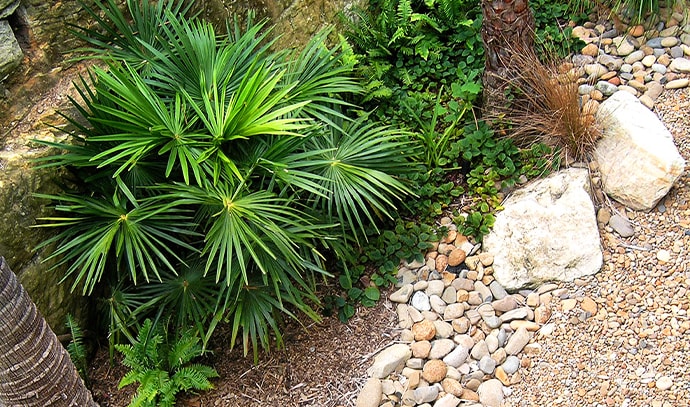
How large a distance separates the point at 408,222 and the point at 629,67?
5.49ft

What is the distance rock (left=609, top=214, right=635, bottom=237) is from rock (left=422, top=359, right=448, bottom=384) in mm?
1171

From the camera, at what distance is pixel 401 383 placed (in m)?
3.43

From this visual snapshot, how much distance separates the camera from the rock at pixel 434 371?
340cm

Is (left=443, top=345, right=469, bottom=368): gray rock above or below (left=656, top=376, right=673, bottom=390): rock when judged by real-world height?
above

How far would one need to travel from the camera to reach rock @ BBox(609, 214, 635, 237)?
3664 mm

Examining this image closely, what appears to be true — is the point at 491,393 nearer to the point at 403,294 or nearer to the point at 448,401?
the point at 448,401

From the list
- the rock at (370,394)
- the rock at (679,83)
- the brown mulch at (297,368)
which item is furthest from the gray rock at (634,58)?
the rock at (370,394)

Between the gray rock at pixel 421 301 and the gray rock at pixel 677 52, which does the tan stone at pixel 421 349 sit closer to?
the gray rock at pixel 421 301

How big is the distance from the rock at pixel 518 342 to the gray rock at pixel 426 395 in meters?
0.41

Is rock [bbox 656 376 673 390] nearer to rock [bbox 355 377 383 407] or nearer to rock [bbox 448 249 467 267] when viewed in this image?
rock [bbox 448 249 467 267]

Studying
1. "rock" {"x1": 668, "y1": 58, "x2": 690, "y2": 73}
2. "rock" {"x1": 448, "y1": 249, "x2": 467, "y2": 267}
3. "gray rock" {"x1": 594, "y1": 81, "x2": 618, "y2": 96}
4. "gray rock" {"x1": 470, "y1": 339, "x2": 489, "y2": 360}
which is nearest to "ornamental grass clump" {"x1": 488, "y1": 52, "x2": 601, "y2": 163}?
"gray rock" {"x1": 594, "y1": 81, "x2": 618, "y2": 96}

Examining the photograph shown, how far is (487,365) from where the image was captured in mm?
3402

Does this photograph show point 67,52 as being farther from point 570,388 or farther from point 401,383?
point 570,388

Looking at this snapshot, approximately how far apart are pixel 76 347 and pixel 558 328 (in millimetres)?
2334
